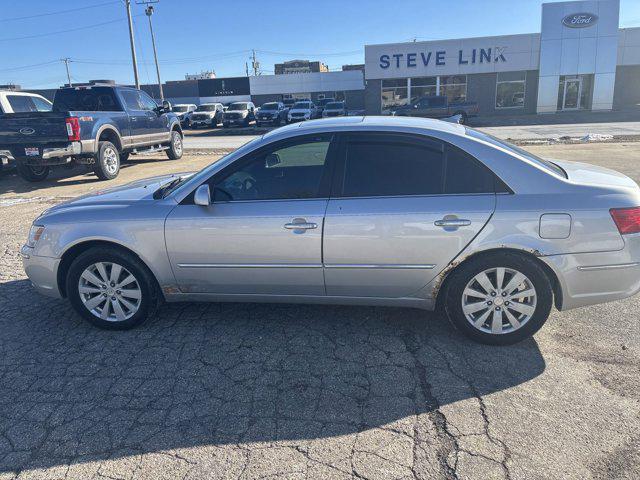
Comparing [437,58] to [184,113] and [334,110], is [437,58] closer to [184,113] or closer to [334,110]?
[334,110]

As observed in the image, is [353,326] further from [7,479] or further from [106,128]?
[106,128]

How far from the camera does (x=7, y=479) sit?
2.48m

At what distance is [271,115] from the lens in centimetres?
3394

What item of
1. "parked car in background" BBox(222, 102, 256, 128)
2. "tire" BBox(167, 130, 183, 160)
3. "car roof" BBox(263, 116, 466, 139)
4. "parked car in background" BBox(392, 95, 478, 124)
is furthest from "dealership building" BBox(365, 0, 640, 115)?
"car roof" BBox(263, 116, 466, 139)

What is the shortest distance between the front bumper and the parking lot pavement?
0.34 m

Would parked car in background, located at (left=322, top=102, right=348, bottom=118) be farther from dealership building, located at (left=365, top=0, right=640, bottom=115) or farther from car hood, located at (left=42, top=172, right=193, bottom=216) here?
car hood, located at (left=42, top=172, right=193, bottom=216)

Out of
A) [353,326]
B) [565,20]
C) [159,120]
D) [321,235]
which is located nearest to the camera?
[321,235]

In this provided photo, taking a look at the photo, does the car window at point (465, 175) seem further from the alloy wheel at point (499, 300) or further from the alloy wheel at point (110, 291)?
the alloy wheel at point (110, 291)

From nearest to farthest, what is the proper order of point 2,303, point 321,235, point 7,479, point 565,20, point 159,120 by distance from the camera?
A: point 7,479
point 321,235
point 2,303
point 159,120
point 565,20

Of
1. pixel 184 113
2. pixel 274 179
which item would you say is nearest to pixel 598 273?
pixel 274 179

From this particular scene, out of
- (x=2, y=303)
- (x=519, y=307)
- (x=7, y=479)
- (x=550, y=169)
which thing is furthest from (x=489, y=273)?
(x=2, y=303)

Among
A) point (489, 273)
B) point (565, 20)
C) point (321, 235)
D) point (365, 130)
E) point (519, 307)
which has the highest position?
point (565, 20)

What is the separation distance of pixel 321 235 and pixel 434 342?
122 centimetres

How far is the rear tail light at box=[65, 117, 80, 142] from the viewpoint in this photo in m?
10.1
